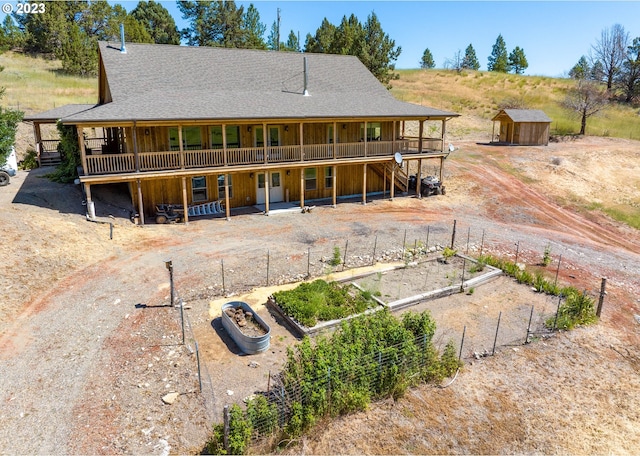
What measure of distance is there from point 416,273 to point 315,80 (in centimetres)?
1566

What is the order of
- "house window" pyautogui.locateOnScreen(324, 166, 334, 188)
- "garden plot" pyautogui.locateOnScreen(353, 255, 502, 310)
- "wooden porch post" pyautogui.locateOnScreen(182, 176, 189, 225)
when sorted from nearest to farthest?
"garden plot" pyautogui.locateOnScreen(353, 255, 502, 310) < "wooden porch post" pyautogui.locateOnScreen(182, 176, 189, 225) < "house window" pyautogui.locateOnScreen(324, 166, 334, 188)

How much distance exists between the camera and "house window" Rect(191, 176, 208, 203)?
2142 cm

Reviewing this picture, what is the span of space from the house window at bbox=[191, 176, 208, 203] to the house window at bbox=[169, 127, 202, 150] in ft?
5.04

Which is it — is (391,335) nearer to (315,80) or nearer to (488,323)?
(488,323)

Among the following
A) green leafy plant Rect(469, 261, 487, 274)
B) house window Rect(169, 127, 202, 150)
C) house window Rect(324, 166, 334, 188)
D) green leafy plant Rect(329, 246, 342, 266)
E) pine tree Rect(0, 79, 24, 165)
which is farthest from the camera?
house window Rect(324, 166, 334, 188)

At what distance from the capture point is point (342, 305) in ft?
39.5

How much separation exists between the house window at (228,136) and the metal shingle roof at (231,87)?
1.28 metres

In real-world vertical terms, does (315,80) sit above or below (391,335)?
above

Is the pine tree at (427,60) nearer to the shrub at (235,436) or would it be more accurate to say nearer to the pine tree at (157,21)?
the pine tree at (157,21)

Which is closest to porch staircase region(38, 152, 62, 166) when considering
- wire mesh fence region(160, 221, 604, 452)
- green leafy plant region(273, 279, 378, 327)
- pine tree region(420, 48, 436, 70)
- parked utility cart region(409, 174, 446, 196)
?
wire mesh fence region(160, 221, 604, 452)

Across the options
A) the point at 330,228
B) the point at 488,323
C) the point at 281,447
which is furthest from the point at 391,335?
the point at 330,228

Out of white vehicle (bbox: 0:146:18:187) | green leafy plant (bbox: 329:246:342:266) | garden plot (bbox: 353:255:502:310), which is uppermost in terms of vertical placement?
white vehicle (bbox: 0:146:18:187)

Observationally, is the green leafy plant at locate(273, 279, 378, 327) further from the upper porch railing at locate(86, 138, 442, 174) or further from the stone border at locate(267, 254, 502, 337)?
the upper porch railing at locate(86, 138, 442, 174)

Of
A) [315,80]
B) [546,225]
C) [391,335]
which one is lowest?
[546,225]
